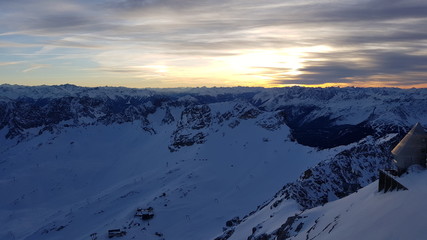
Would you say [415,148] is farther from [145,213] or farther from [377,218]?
[145,213]

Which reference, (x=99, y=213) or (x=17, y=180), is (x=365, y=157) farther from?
(x=17, y=180)

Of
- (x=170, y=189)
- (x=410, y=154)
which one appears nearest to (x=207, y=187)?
(x=170, y=189)

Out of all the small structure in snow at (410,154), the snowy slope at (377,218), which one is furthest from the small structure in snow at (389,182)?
the snowy slope at (377,218)

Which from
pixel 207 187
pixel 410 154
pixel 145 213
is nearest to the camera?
pixel 410 154

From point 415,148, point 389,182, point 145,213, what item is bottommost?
point 145,213

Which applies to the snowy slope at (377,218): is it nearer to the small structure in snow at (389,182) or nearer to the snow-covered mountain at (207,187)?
the small structure in snow at (389,182)

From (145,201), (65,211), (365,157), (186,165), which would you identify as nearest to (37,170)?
(65,211)

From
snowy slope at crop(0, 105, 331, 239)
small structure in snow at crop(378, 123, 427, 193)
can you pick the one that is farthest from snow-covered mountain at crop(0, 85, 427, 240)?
small structure in snow at crop(378, 123, 427, 193)

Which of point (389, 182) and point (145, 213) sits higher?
point (389, 182)
